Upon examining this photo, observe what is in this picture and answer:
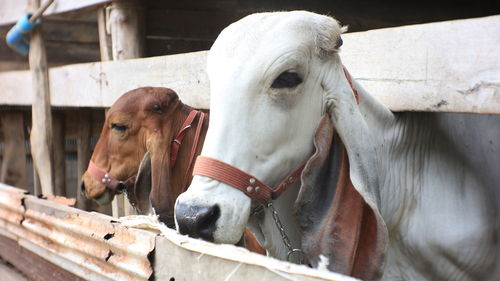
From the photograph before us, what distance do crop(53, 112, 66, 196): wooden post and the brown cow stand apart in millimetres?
2430

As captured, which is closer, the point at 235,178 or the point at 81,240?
the point at 235,178

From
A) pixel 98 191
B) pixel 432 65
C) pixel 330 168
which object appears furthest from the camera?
pixel 98 191

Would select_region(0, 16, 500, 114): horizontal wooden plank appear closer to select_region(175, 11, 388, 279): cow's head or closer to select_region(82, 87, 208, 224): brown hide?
select_region(82, 87, 208, 224): brown hide

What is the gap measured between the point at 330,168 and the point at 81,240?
0.91 metres

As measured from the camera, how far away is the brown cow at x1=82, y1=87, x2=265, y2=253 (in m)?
2.85

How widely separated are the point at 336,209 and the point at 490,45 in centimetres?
75

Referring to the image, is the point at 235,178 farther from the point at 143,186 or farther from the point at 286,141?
the point at 143,186

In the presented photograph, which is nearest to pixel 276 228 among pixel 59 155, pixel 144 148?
pixel 144 148

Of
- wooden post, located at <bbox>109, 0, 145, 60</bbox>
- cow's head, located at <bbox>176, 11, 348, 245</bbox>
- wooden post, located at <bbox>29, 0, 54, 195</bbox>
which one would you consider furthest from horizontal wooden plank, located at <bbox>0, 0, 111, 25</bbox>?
cow's head, located at <bbox>176, 11, 348, 245</bbox>

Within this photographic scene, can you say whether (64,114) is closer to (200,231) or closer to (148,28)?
(148,28)

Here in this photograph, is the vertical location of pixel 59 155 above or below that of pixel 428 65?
below

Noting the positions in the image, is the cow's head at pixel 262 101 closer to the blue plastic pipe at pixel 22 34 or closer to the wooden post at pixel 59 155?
the blue plastic pipe at pixel 22 34

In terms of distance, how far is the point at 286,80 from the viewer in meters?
1.79

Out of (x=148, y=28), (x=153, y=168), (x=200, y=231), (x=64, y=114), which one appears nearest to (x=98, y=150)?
(x=153, y=168)
